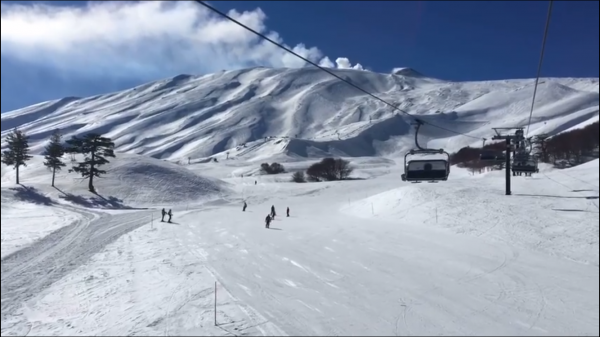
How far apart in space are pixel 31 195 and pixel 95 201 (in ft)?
25.3

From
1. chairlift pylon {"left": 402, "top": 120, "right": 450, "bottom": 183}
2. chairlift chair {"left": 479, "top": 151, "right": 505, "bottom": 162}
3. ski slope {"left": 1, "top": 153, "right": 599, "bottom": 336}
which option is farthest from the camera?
chairlift chair {"left": 479, "top": 151, "right": 505, "bottom": 162}

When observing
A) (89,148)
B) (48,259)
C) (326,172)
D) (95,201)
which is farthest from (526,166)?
(326,172)

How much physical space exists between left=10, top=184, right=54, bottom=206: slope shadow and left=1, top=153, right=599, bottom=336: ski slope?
0.38 ft

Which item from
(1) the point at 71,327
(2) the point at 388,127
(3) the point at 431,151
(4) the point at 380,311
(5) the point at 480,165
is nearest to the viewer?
(1) the point at 71,327

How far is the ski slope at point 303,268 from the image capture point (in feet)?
33.3

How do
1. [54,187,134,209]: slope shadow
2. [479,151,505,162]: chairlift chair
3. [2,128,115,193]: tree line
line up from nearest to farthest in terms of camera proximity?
[2,128,115,193]: tree line < [54,187,134,209]: slope shadow < [479,151,505,162]: chairlift chair

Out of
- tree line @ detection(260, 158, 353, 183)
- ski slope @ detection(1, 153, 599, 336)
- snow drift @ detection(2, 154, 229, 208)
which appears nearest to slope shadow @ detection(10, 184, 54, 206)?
snow drift @ detection(2, 154, 229, 208)

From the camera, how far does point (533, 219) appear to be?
23.6m

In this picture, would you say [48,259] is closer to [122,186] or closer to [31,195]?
[31,195]

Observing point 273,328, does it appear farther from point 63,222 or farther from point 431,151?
point 63,222

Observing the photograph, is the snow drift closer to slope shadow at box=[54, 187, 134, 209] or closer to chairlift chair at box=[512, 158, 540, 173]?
slope shadow at box=[54, 187, 134, 209]

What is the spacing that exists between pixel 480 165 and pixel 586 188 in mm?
37631

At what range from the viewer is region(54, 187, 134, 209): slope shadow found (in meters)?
23.4

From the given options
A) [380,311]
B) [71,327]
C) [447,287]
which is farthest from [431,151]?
[71,327]
